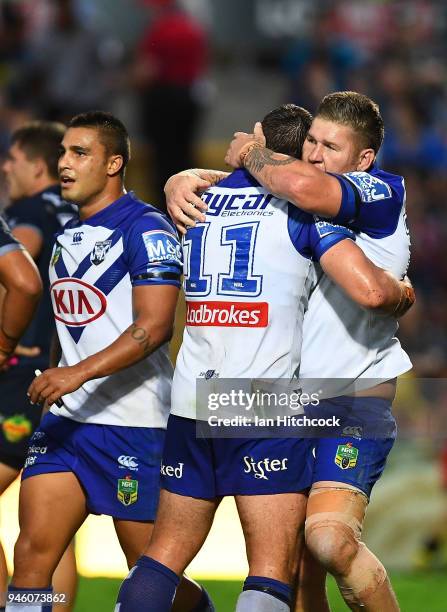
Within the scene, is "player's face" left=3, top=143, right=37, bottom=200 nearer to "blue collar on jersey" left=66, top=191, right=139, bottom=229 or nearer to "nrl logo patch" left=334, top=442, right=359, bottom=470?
"blue collar on jersey" left=66, top=191, right=139, bottom=229

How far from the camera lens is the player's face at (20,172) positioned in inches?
278

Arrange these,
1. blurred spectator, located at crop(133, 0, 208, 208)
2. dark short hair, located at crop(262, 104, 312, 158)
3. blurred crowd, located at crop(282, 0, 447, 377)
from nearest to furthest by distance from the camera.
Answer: dark short hair, located at crop(262, 104, 312, 158) → blurred crowd, located at crop(282, 0, 447, 377) → blurred spectator, located at crop(133, 0, 208, 208)

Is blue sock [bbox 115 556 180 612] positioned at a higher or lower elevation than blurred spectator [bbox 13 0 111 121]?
lower

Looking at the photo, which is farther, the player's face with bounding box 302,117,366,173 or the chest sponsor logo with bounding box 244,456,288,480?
the player's face with bounding box 302,117,366,173

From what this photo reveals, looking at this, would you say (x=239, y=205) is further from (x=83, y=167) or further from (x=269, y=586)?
(x=269, y=586)

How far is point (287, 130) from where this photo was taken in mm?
5574

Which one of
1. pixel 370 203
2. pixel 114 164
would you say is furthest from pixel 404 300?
pixel 114 164

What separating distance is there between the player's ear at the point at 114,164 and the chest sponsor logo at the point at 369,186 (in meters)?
1.17

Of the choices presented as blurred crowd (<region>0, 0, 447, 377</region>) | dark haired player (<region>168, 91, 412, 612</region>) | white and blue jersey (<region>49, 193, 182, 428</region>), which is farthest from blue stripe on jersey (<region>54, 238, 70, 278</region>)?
blurred crowd (<region>0, 0, 447, 377</region>)

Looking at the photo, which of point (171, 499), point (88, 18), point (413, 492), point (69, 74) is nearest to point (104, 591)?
point (413, 492)

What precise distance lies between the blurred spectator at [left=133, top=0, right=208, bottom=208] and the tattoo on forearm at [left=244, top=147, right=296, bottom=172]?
8.76 metres

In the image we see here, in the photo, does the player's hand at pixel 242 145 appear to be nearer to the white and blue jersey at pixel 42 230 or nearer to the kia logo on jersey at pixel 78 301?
the kia logo on jersey at pixel 78 301

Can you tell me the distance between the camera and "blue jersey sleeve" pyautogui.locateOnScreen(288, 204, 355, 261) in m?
5.22

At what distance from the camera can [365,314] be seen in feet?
18.1
